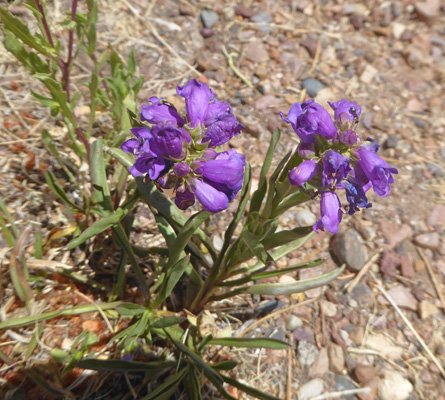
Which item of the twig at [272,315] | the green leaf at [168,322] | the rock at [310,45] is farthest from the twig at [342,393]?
the rock at [310,45]

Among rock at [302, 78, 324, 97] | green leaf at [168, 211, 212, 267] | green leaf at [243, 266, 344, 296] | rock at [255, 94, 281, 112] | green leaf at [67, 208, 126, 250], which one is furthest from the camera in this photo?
rock at [302, 78, 324, 97]

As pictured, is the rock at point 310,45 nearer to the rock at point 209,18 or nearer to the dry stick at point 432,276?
the rock at point 209,18

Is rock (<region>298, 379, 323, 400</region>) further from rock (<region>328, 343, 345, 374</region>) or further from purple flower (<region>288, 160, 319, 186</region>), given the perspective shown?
purple flower (<region>288, 160, 319, 186</region>)

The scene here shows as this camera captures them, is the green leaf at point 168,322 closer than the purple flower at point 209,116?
No

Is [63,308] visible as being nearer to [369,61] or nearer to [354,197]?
[354,197]

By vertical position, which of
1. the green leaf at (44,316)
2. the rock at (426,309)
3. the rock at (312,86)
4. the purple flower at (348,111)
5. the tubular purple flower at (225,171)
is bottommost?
the rock at (426,309)

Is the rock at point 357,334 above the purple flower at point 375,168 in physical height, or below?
below

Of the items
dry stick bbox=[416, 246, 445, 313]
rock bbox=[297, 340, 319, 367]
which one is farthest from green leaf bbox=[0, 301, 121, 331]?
dry stick bbox=[416, 246, 445, 313]

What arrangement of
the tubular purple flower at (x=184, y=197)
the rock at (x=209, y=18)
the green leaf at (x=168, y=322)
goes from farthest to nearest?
the rock at (x=209, y=18)
the green leaf at (x=168, y=322)
the tubular purple flower at (x=184, y=197)
